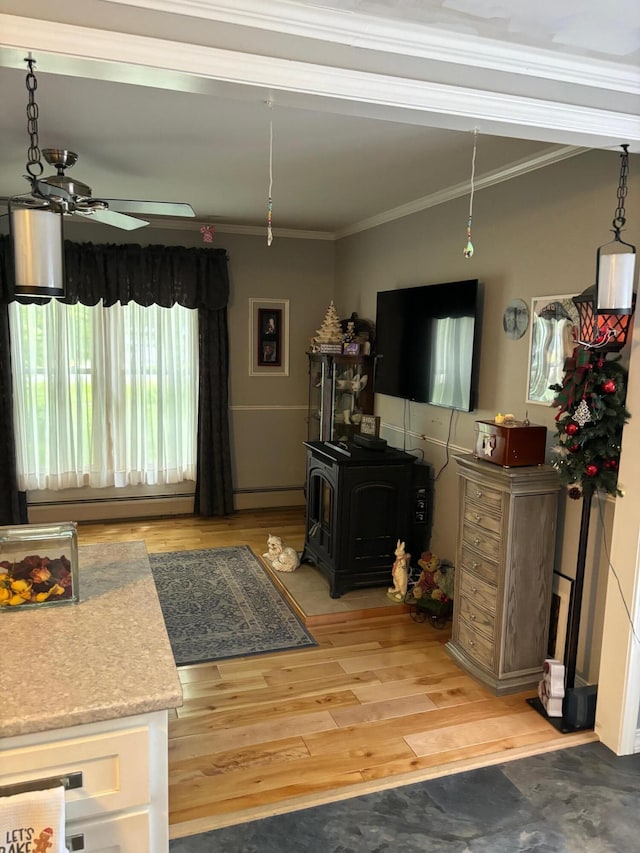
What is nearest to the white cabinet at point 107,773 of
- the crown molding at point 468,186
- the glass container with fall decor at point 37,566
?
the glass container with fall decor at point 37,566

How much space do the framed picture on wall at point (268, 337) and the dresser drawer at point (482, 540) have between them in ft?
10.4

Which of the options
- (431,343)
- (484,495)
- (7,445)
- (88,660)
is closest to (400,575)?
(484,495)

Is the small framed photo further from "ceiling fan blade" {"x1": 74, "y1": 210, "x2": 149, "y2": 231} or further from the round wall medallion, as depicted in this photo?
"ceiling fan blade" {"x1": 74, "y1": 210, "x2": 149, "y2": 231}

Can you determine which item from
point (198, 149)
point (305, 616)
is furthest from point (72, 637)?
point (198, 149)

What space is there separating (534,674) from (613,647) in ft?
1.79

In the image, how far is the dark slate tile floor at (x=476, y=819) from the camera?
6.95ft

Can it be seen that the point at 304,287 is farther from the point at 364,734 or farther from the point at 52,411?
the point at 364,734

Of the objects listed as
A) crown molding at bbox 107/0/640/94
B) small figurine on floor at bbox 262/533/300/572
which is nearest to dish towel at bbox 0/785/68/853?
crown molding at bbox 107/0/640/94

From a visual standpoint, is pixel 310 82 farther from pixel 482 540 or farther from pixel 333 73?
pixel 482 540

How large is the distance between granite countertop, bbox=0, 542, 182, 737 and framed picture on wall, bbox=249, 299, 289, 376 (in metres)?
4.12

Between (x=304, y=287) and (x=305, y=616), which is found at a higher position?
(x=304, y=287)

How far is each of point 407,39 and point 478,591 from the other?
243cm

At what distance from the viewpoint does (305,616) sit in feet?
12.3

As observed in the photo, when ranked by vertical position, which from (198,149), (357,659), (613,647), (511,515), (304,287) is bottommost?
(357,659)
